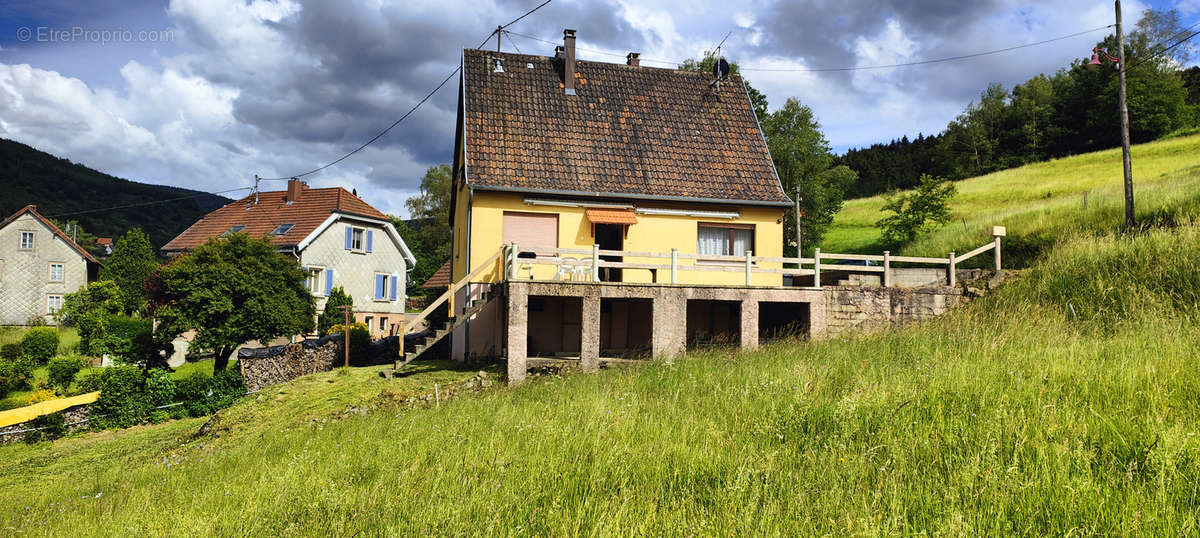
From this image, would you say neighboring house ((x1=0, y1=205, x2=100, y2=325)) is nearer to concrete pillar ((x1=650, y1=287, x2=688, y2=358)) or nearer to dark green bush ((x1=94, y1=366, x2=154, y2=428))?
dark green bush ((x1=94, y1=366, x2=154, y2=428))

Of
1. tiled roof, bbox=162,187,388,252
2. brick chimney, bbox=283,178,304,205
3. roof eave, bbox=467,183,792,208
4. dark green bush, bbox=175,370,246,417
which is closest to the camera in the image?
roof eave, bbox=467,183,792,208

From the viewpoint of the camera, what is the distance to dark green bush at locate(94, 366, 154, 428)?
710 inches

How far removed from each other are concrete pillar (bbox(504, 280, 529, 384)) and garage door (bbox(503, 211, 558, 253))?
3.65 metres

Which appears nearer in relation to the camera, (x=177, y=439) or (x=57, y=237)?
(x=177, y=439)

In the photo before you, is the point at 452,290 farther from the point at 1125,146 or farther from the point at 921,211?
the point at 921,211

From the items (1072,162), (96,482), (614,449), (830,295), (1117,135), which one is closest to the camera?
(614,449)

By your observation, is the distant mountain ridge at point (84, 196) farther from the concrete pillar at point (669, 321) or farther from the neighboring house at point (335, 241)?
the concrete pillar at point (669, 321)

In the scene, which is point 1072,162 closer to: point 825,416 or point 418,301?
point 418,301

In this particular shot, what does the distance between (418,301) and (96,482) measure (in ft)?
116

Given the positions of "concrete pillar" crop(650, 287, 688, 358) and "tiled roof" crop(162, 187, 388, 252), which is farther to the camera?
"tiled roof" crop(162, 187, 388, 252)

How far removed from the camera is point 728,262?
17953 millimetres

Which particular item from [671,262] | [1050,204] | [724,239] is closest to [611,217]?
[671,262]

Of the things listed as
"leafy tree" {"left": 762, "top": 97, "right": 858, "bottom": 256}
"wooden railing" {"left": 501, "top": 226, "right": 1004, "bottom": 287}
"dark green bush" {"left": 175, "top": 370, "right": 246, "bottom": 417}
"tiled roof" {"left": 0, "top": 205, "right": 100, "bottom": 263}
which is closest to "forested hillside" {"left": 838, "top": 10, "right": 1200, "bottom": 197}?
"leafy tree" {"left": 762, "top": 97, "right": 858, "bottom": 256}

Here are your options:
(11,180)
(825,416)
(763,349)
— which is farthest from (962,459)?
(11,180)
